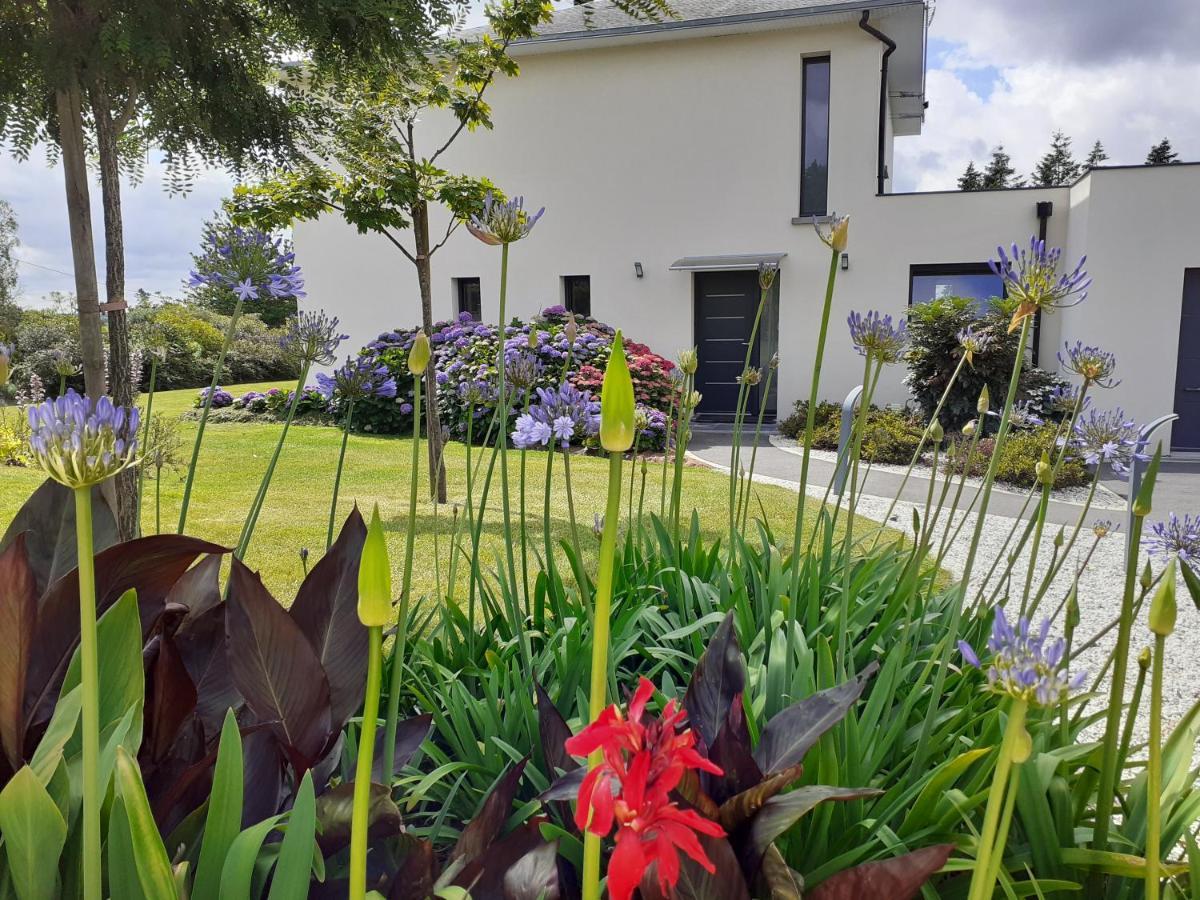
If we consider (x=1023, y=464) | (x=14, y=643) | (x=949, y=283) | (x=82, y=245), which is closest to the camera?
(x=14, y=643)

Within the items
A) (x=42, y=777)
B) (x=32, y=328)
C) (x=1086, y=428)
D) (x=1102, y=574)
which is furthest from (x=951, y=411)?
(x=32, y=328)

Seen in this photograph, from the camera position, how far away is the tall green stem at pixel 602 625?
60 cm

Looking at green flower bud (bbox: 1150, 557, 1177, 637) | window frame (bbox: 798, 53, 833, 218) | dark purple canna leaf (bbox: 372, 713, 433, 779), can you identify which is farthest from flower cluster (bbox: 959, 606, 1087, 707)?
window frame (bbox: 798, 53, 833, 218)

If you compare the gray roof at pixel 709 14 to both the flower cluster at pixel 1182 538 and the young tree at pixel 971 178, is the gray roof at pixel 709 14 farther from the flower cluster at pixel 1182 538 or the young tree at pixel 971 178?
the young tree at pixel 971 178

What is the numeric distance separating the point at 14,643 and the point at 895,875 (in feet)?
3.75

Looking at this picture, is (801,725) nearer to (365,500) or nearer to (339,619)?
(339,619)

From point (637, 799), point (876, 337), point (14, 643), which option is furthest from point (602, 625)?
point (876, 337)

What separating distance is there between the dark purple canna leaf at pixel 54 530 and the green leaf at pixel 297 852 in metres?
0.80

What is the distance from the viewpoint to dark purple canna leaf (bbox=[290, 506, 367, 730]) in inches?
51.8

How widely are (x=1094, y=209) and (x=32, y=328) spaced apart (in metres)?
16.8

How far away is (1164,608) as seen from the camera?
0.69 m

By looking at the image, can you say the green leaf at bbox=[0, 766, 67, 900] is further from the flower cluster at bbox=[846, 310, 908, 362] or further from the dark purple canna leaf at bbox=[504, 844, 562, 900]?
the flower cluster at bbox=[846, 310, 908, 362]

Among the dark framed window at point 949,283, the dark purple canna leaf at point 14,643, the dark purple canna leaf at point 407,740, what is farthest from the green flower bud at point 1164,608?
the dark framed window at point 949,283

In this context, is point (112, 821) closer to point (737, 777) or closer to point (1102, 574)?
point (737, 777)
